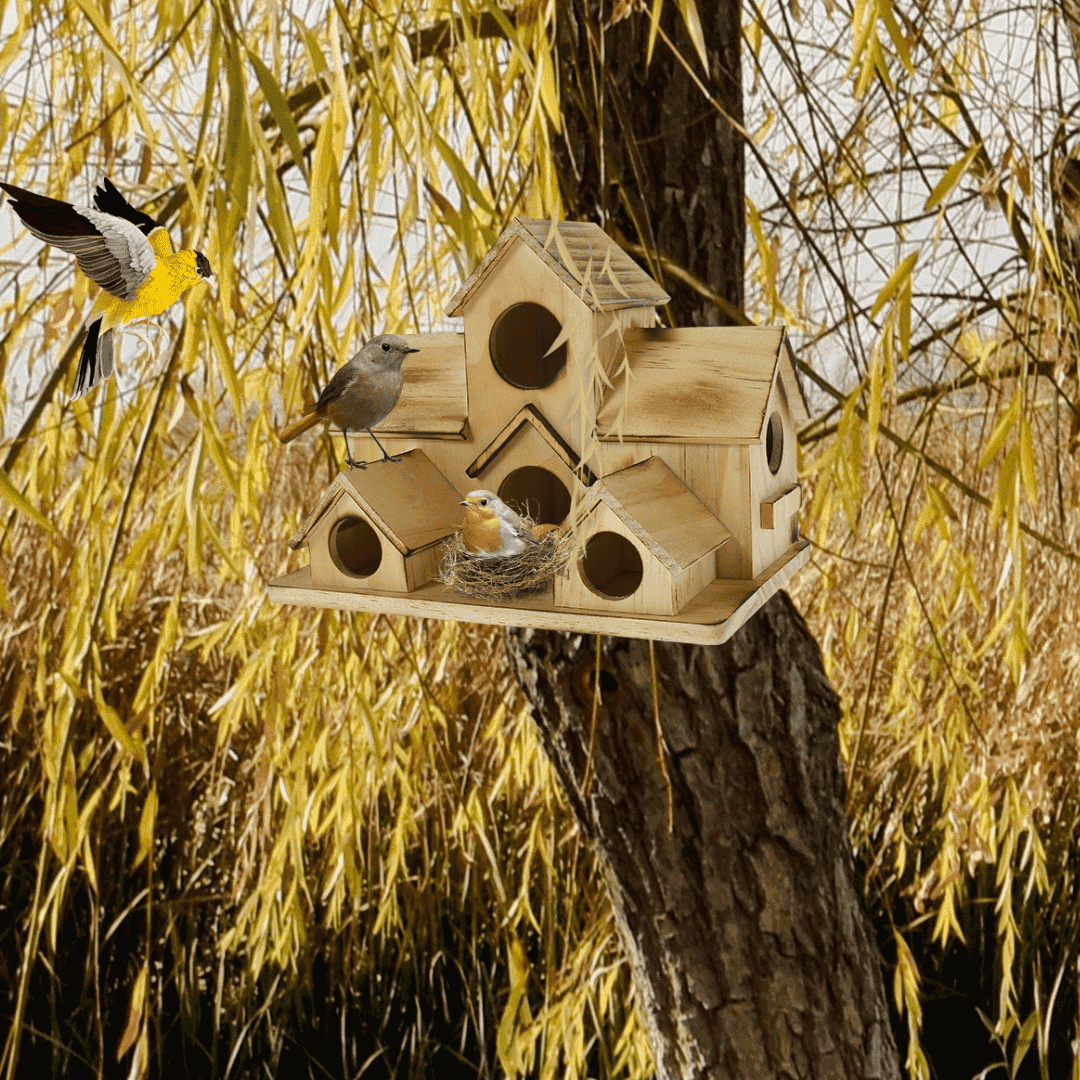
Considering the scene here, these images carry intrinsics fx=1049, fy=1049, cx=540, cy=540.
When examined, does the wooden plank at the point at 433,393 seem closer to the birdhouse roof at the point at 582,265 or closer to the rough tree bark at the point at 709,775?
the birdhouse roof at the point at 582,265

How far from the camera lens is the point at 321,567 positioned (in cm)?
86

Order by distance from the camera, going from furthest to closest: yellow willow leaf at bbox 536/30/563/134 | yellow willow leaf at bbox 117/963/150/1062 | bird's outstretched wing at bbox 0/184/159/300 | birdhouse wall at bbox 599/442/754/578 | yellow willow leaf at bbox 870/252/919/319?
yellow willow leaf at bbox 117/963/150/1062
yellow willow leaf at bbox 870/252/919/319
birdhouse wall at bbox 599/442/754/578
yellow willow leaf at bbox 536/30/563/134
bird's outstretched wing at bbox 0/184/159/300

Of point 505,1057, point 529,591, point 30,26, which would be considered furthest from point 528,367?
point 505,1057

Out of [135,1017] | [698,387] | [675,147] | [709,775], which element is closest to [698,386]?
[698,387]

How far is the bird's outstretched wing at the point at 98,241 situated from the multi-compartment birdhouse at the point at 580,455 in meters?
0.33

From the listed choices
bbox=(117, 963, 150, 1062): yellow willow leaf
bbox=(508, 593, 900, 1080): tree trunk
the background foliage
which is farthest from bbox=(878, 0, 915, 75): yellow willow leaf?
bbox=(117, 963, 150, 1062): yellow willow leaf

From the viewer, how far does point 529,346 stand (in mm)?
924

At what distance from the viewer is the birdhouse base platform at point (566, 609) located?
70cm

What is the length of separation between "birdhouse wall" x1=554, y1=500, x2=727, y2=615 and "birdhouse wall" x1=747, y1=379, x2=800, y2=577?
86 mm

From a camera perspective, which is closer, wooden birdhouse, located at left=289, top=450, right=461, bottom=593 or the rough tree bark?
wooden birdhouse, located at left=289, top=450, right=461, bottom=593

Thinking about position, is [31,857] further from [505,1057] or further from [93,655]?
[93,655]

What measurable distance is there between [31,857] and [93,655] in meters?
1.28

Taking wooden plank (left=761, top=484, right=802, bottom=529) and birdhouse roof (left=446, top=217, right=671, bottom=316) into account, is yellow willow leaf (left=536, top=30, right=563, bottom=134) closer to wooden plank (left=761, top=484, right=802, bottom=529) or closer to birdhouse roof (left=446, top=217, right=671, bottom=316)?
birdhouse roof (left=446, top=217, right=671, bottom=316)

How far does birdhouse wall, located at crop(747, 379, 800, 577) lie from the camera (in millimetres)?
825
